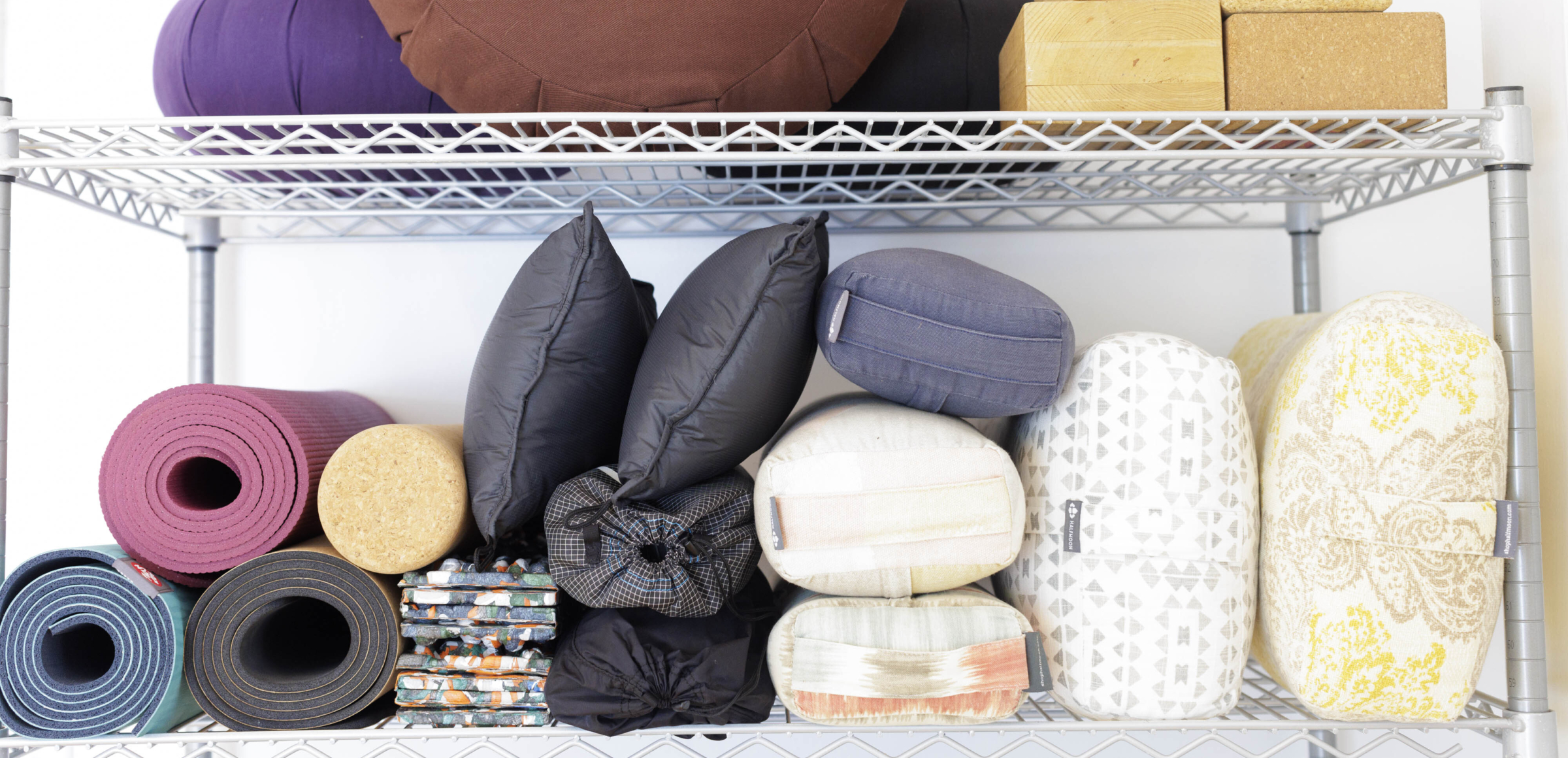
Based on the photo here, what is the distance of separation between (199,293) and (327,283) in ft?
0.55

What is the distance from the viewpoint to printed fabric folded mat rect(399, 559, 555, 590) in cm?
77

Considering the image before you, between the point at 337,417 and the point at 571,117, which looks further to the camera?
the point at 337,417

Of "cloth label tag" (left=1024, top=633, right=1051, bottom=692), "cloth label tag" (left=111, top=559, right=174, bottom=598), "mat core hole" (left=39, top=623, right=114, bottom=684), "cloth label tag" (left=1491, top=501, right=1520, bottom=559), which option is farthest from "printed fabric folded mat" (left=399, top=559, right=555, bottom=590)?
"cloth label tag" (left=1491, top=501, right=1520, bottom=559)

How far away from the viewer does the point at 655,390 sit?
2.43ft

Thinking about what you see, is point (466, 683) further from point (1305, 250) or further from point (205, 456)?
point (1305, 250)

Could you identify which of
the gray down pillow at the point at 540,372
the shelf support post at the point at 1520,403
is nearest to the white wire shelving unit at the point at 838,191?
the shelf support post at the point at 1520,403

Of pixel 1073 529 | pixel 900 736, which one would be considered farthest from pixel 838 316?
pixel 900 736

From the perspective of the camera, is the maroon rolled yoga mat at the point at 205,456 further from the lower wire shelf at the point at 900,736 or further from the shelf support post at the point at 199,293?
the shelf support post at the point at 199,293

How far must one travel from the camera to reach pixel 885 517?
0.73m

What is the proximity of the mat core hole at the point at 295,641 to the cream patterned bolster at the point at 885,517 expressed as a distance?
1.54 ft

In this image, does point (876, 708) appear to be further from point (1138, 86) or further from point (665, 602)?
point (1138, 86)

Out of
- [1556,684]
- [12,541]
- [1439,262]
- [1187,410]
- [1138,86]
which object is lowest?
[1556,684]

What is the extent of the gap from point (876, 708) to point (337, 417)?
705 mm

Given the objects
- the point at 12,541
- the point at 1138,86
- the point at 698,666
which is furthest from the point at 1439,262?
the point at 12,541
